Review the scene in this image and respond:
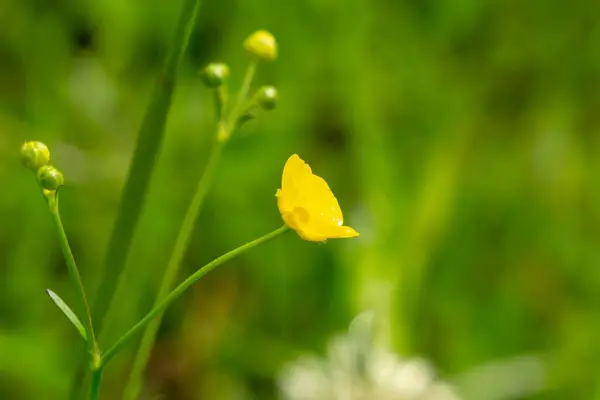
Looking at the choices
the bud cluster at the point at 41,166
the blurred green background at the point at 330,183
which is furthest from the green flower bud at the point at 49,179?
the blurred green background at the point at 330,183

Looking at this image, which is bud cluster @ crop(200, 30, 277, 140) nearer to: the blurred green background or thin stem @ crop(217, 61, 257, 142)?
thin stem @ crop(217, 61, 257, 142)

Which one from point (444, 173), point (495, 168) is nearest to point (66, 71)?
point (444, 173)

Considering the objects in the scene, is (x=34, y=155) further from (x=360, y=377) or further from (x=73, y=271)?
(x=360, y=377)

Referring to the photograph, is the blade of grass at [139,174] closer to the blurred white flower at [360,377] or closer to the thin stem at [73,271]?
the thin stem at [73,271]

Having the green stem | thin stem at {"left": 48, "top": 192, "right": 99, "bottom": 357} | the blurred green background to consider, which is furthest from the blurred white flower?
thin stem at {"left": 48, "top": 192, "right": 99, "bottom": 357}

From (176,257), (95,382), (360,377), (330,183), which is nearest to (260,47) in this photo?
(176,257)

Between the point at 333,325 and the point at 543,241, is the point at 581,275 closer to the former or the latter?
the point at 543,241
